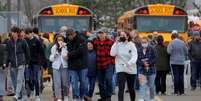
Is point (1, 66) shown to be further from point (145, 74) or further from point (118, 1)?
point (118, 1)

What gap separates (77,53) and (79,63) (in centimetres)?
25

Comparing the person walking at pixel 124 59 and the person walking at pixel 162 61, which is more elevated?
the person walking at pixel 124 59

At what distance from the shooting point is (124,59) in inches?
625

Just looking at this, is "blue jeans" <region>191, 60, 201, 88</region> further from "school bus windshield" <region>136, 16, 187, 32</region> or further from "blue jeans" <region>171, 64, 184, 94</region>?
"school bus windshield" <region>136, 16, 187, 32</region>

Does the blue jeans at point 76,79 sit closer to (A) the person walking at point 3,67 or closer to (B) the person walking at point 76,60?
(B) the person walking at point 76,60

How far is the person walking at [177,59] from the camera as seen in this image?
19672mm

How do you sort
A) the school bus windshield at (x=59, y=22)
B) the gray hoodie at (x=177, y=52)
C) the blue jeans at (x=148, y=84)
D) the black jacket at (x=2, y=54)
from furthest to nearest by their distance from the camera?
1. the school bus windshield at (x=59, y=22)
2. the gray hoodie at (x=177, y=52)
3. the black jacket at (x=2, y=54)
4. the blue jeans at (x=148, y=84)

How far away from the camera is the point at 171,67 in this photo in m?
19.9

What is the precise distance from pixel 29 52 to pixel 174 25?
10.8m

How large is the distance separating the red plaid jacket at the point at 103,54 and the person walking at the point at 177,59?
3222 millimetres

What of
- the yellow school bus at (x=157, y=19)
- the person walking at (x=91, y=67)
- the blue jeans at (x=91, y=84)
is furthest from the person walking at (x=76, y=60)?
the yellow school bus at (x=157, y=19)

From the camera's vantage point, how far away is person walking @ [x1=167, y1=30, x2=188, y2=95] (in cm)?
1967

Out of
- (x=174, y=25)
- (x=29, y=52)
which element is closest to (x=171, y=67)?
(x=29, y=52)

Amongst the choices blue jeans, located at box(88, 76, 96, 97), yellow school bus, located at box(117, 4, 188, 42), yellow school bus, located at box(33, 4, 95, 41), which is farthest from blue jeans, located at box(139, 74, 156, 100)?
yellow school bus, located at box(117, 4, 188, 42)
